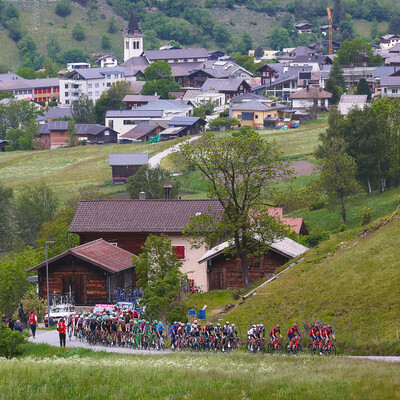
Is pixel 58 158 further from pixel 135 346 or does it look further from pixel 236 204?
pixel 135 346

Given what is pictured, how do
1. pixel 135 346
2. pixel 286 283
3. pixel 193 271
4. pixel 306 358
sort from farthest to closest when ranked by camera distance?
pixel 193 271 → pixel 286 283 → pixel 135 346 → pixel 306 358

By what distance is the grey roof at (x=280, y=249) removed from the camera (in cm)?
5447

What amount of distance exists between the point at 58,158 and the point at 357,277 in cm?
9896

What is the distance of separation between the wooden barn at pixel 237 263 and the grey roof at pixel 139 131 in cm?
8955

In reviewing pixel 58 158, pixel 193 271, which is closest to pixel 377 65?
pixel 58 158

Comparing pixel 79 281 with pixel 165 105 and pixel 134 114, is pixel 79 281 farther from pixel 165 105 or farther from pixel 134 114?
pixel 165 105

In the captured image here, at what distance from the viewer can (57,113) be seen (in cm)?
17738

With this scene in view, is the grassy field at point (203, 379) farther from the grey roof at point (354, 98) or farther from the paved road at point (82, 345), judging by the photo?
the grey roof at point (354, 98)

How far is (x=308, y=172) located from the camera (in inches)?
3959

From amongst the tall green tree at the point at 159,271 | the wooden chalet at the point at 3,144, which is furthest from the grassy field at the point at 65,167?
the tall green tree at the point at 159,271

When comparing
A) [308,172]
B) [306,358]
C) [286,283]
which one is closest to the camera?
[306,358]

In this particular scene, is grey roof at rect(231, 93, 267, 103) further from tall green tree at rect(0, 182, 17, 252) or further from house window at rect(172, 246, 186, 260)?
house window at rect(172, 246, 186, 260)

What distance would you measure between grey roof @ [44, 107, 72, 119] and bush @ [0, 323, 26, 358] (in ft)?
461

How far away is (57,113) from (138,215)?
392 feet
